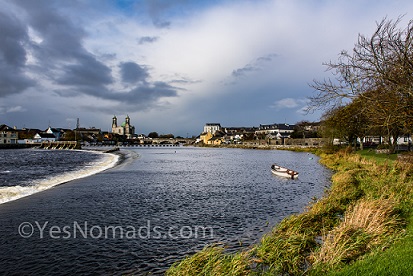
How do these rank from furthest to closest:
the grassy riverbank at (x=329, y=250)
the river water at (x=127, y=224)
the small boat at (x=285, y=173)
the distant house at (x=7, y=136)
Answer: the distant house at (x=7, y=136) → the small boat at (x=285, y=173) → the river water at (x=127, y=224) → the grassy riverbank at (x=329, y=250)

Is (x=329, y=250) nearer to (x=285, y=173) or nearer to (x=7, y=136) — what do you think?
(x=285, y=173)

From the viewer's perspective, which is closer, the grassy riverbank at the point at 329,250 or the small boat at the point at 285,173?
the grassy riverbank at the point at 329,250

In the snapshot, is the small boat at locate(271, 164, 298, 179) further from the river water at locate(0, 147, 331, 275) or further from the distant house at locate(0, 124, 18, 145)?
the distant house at locate(0, 124, 18, 145)

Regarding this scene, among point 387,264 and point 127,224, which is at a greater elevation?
point 387,264

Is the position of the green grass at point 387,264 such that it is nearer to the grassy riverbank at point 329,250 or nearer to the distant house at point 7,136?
the grassy riverbank at point 329,250

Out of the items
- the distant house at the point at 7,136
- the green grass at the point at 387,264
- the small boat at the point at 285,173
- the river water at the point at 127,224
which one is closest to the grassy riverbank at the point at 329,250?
the green grass at the point at 387,264

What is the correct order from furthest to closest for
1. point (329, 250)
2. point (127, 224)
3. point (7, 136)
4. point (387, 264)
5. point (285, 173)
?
point (7, 136)
point (285, 173)
point (127, 224)
point (329, 250)
point (387, 264)

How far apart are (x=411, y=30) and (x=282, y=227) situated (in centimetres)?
1262

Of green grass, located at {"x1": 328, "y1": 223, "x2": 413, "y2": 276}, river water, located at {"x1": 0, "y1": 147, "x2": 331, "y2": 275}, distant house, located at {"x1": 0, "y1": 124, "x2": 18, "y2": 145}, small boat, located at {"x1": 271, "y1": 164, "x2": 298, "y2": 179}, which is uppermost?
distant house, located at {"x1": 0, "y1": 124, "x2": 18, "y2": 145}

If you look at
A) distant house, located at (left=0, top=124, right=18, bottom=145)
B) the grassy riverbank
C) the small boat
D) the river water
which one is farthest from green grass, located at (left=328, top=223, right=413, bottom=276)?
distant house, located at (left=0, top=124, right=18, bottom=145)

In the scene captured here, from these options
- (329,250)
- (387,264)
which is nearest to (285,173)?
(329,250)

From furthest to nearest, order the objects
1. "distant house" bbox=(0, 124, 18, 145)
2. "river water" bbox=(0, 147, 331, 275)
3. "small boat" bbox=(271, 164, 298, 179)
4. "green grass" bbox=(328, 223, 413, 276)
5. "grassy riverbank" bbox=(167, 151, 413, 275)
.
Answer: "distant house" bbox=(0, 124, 18, 145), "small boat" bbox=(271, 164, 298, 179), "river water" bbox=(0, 147, 331, 275), "grassy riverbank" bbox=(167, 151, 413, 275), "green grass" bbox=(328, 223, 413, 276)

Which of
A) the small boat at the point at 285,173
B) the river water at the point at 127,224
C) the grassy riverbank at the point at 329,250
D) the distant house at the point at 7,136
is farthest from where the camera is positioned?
the distant house at the point at 7,136

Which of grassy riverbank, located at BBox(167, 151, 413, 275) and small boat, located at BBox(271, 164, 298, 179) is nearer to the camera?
grassy riverbank, located at BBox(167, 151, 413, 275)
